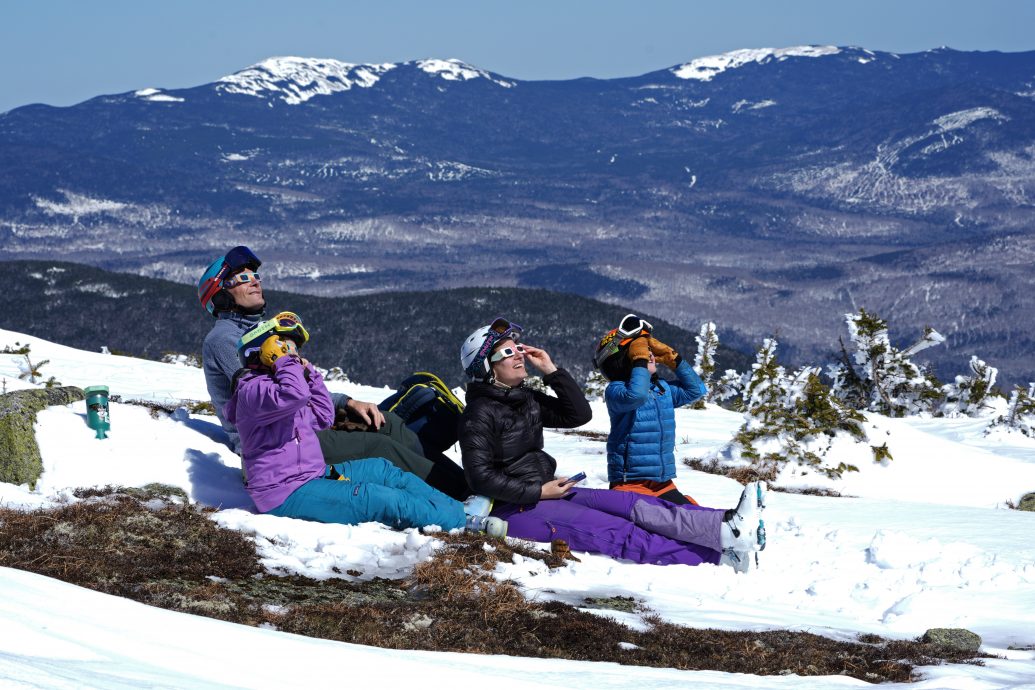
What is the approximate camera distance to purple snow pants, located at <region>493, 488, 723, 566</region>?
9.01 meters

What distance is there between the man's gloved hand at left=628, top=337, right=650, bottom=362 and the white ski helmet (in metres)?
1.12

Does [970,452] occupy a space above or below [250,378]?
below

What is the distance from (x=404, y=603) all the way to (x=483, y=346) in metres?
2.66

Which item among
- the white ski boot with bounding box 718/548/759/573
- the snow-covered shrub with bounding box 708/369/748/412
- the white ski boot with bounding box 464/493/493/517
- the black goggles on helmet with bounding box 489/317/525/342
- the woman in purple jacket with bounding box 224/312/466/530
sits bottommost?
the snow-covered shrub with bounding box 708/369/748/412

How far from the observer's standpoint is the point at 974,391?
2950 cm

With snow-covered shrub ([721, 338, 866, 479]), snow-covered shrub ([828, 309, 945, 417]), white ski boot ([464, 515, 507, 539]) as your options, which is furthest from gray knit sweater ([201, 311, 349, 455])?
snow-covered shrub ([828, 309, 945, 417])

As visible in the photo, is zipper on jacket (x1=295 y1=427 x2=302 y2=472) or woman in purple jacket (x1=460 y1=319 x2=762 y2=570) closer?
woman in purple jacket (x1=460 y1=319 x2=762 y2=570)

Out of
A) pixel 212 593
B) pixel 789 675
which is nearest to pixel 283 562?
pixel 212 593

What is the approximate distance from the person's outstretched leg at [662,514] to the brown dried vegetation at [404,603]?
1.04 m

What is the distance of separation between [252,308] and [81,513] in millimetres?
2616

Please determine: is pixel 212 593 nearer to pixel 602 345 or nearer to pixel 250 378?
pixel 250 378

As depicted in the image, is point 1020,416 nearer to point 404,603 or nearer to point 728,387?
point 404,603

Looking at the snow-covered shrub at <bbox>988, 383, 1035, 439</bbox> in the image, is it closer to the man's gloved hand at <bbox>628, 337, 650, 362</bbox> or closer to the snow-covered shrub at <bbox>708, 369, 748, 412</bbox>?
the man's gloved hand at <bbox>628, 337, 650, 362</bbox>

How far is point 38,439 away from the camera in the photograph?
10.1 m
